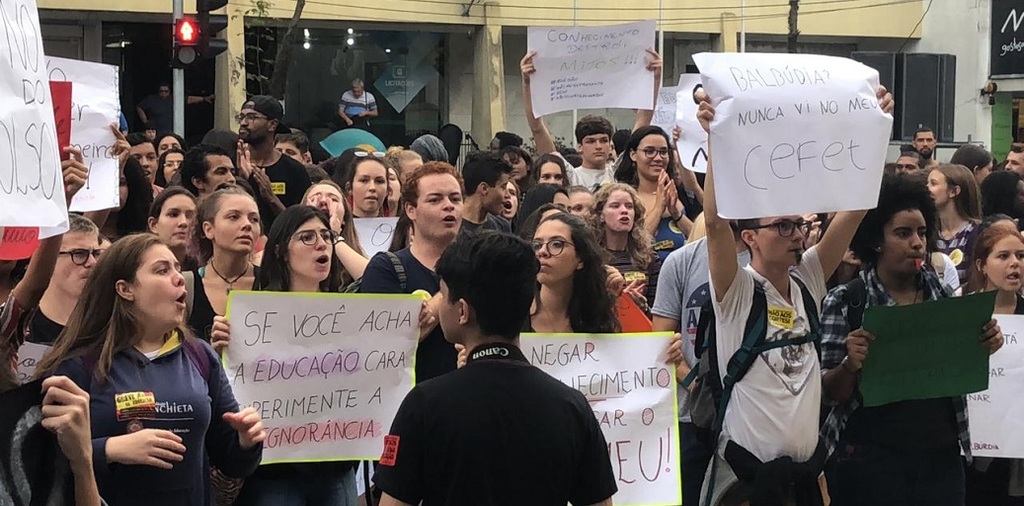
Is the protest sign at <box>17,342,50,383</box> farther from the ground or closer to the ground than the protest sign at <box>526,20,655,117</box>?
closer to the ground

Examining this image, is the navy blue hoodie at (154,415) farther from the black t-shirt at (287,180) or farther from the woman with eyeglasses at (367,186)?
the black t-shirt at (287,180)

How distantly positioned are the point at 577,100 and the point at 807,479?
18.1 feet

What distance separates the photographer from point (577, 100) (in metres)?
9.77

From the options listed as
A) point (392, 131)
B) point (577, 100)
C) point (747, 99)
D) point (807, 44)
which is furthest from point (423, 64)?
point (747, 99)

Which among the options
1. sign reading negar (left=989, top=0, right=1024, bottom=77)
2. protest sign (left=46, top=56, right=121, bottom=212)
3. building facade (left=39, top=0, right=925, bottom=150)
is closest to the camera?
protest sign (left=46, top=56, right=121, bottom=212)

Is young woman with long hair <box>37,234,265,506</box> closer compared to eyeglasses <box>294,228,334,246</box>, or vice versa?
young woman with long hair <box>37,234,265,506</box>

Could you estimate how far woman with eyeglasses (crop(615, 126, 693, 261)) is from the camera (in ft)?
25.0

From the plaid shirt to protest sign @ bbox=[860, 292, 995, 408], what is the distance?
10 cm

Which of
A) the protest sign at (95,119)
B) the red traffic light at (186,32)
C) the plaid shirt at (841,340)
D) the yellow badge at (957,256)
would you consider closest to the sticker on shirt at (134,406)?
the protest sign at (95,119)

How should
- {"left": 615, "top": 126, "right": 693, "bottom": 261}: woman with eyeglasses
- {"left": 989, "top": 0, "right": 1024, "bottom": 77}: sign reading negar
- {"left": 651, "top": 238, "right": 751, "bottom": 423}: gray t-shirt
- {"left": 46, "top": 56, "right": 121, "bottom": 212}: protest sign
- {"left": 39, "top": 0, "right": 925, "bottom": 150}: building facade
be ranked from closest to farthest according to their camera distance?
1. {"left": 651, "top": 238, "right": 751, "bottom": 423}: gray t-shirt
2. {"left": 46, "top": 56, "right": 121, "bottom": 212}: protest sign
3. {"left": 615, "top": 126, "right": 693, "bottom": 261}: woman with eyeglasses
4. {"left": 39, "top": 0, "right": 925, "bottom": 150}: building facade
5. {"left": 989, "top": 0, "right": 1024, "bottom": 77}: sign reading negar

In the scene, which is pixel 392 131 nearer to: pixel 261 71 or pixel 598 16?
pixel 261 71

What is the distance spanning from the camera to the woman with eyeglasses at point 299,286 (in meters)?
4.75

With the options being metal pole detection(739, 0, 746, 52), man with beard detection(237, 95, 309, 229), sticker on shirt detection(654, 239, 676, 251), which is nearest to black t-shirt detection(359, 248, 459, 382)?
sticker on shirt detection(654, 239, 676, 251)

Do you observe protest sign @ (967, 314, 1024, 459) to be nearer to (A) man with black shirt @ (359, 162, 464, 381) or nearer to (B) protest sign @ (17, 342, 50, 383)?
(A) man with black shirt @ (359, 162, 464, 381)
